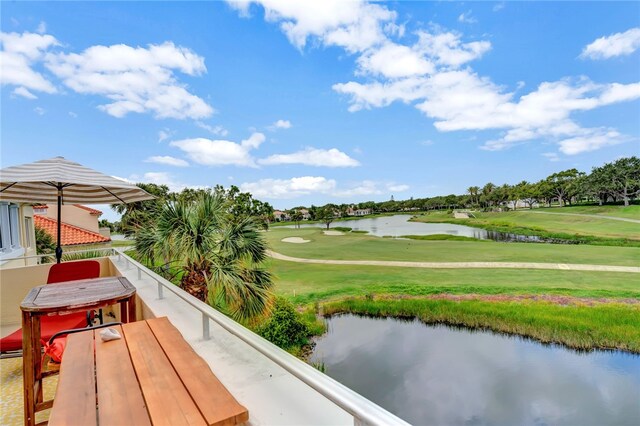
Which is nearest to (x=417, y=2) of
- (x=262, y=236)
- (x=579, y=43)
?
(x=262, y=236)

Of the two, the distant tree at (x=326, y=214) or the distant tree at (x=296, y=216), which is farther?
the distant tree at (x=296, y=216)

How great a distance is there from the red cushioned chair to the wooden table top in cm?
42

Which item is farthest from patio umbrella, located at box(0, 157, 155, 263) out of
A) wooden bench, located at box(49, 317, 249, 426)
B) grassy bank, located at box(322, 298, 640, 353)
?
grassy bank, located at box(322, 298, 640, 353)

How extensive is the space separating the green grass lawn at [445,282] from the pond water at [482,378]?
12.7ft

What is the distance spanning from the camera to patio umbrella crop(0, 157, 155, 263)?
3.14 m

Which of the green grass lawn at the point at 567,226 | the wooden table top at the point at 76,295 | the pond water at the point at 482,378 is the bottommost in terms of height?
the pond water at the point at 482,378

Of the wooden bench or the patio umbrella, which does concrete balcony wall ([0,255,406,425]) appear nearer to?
the wooden bench

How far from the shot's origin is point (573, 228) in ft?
129

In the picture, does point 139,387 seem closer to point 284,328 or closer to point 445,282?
point 284,328

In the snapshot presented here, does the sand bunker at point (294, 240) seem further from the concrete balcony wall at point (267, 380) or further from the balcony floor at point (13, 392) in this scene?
the concrete balcony wall at point (267, 380)

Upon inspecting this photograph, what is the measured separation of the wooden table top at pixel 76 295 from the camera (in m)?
2.17

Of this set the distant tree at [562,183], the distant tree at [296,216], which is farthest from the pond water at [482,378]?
the distant tree at [562,183]

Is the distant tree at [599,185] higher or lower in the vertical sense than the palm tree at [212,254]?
higher

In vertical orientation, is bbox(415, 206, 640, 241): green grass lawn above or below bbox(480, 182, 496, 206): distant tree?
below
